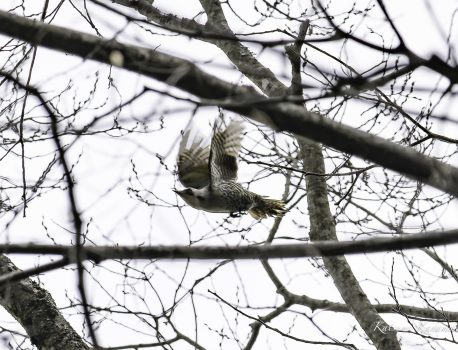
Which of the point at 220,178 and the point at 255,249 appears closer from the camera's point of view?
the point at 255,249

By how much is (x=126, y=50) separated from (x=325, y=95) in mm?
552

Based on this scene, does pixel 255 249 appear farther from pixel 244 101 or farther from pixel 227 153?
pixel 227 153

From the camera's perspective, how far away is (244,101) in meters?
1.85

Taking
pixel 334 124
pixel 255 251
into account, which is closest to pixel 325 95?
pixel 334 124

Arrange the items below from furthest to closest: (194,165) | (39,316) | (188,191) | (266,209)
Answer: (266,209)
(194,165)
(188,191)
(39,316)

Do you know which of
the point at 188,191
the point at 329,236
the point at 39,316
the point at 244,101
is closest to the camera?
the point at 244,101

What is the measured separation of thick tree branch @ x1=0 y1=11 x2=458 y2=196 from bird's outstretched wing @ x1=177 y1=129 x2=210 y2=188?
3699 mm

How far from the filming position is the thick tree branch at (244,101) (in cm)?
182

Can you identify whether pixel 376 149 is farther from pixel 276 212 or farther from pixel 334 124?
pixel 276 212

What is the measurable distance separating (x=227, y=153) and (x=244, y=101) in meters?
3.97

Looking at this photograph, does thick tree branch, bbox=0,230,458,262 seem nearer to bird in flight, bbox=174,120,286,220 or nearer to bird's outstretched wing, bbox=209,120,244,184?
bird in flight, bbox=174,120,286,220

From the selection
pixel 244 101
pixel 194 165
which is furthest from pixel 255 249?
pixel 194 165

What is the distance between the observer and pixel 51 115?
2.08 meters

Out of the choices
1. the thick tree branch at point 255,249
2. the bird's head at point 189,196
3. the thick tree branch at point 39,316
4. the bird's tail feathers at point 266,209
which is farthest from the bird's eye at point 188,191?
the thick tree branch at point 255,249
